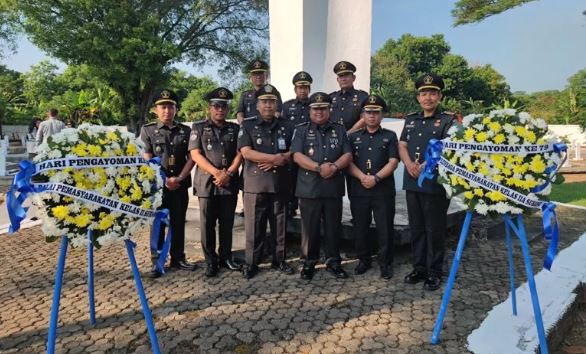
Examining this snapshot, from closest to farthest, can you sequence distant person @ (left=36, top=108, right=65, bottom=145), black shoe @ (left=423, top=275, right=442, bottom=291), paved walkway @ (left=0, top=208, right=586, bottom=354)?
paved walkway @ (left=0, top=208, right=586, bottom=354) → black shoe @ (left=423, top=275, right=442, bottom=291) → distant person @ (left=36, top=108, right=65, bottom=145)

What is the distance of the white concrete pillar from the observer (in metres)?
6.82

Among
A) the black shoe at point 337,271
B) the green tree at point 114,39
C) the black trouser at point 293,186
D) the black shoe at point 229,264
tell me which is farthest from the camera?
the green tree at point 114,39

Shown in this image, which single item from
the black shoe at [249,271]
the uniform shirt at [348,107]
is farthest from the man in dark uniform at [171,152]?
the uniform shirt at [348,107]

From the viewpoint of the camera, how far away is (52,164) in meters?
2.57

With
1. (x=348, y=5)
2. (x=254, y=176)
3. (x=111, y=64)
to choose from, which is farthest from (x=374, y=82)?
(x=254, y=176)

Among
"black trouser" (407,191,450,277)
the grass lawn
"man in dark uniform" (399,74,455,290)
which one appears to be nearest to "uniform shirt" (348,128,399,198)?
"man in dark uniform" (399,74,455,290)

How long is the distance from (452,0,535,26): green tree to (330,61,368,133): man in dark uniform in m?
10.9

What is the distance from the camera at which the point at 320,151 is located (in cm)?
431

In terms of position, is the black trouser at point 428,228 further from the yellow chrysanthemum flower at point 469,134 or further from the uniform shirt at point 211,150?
the uniform shirt at point 211,150

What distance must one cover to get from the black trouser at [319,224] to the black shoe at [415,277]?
0.68 meters

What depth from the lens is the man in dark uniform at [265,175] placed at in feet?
14.3

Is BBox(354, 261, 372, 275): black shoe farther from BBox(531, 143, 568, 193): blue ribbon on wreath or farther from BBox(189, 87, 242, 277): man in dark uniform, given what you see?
BBox(531, 143, 568, 193): blue ribbon on wreath

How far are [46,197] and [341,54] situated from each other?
5310mm

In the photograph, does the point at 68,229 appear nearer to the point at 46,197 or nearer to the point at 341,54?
the point at 46,197
